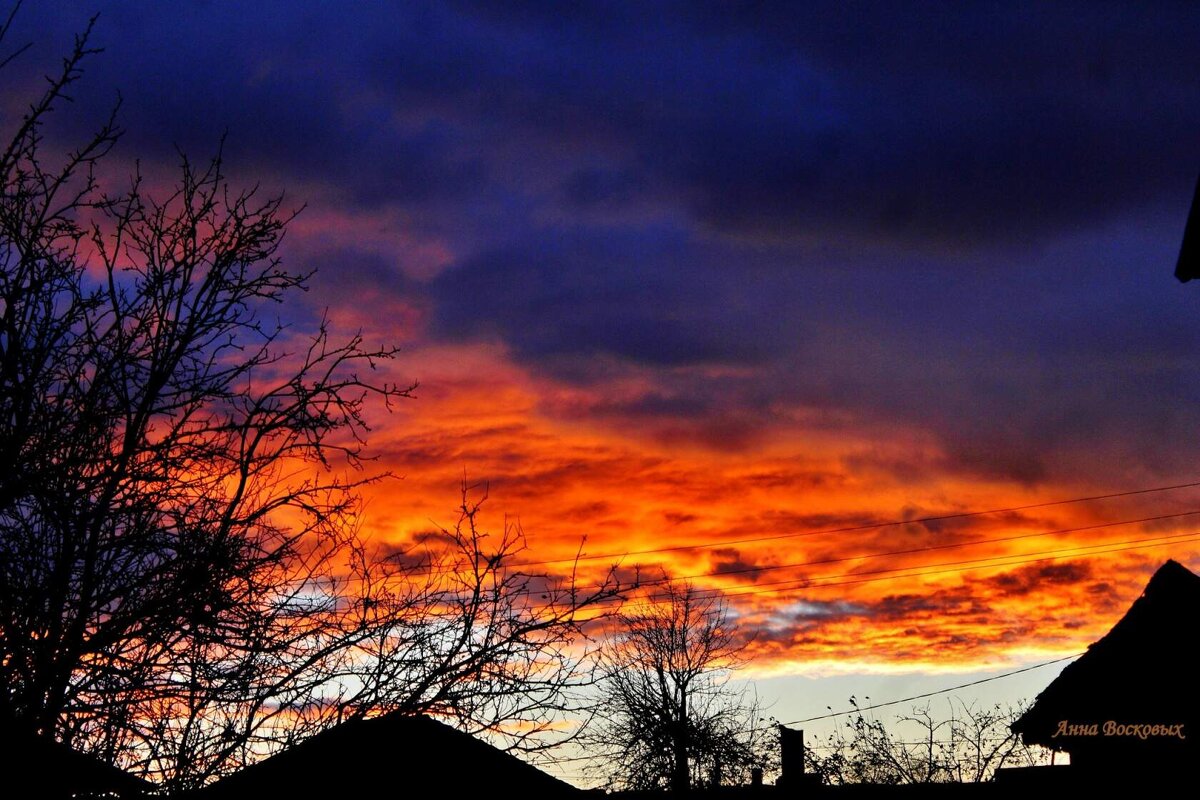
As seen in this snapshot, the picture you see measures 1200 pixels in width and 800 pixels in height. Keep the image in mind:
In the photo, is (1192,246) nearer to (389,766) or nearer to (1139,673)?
(389,766)

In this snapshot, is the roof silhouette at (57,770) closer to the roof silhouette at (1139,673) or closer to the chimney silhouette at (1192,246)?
the chimney silhouette at (1192,246)

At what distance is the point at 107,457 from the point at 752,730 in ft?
131

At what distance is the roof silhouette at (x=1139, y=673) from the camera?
71.6 ft

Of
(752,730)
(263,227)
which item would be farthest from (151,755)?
(752,730)

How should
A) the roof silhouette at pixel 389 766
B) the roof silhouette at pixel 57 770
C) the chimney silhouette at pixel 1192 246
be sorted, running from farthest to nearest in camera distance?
the chimney silhouette at pixel 1192 246 < the roof silhouette at pixel 389 766 < the roof silhouette at pixel 57 770

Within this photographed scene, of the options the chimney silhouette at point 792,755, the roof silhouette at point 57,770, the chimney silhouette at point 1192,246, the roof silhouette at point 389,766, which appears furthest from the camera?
the chimney silhouette at point 792,755

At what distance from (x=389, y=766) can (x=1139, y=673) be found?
681 inches

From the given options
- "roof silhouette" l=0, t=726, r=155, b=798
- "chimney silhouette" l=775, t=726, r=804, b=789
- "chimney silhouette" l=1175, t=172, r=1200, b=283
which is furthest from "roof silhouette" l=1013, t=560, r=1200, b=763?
"roof silhouette" l=0, t=726, r=155, b=798

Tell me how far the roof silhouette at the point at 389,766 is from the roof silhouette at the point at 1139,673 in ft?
43.3

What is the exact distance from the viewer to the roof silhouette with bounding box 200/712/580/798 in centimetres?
762

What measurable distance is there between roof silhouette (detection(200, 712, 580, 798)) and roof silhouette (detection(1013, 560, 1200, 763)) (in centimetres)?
1319

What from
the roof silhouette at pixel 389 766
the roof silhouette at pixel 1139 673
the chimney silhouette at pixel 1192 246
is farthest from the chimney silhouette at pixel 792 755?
the chimney silhouette at pixel 1192 246

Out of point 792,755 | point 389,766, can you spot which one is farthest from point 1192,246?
point 792,755

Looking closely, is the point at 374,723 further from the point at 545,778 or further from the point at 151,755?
the point at 545,778
